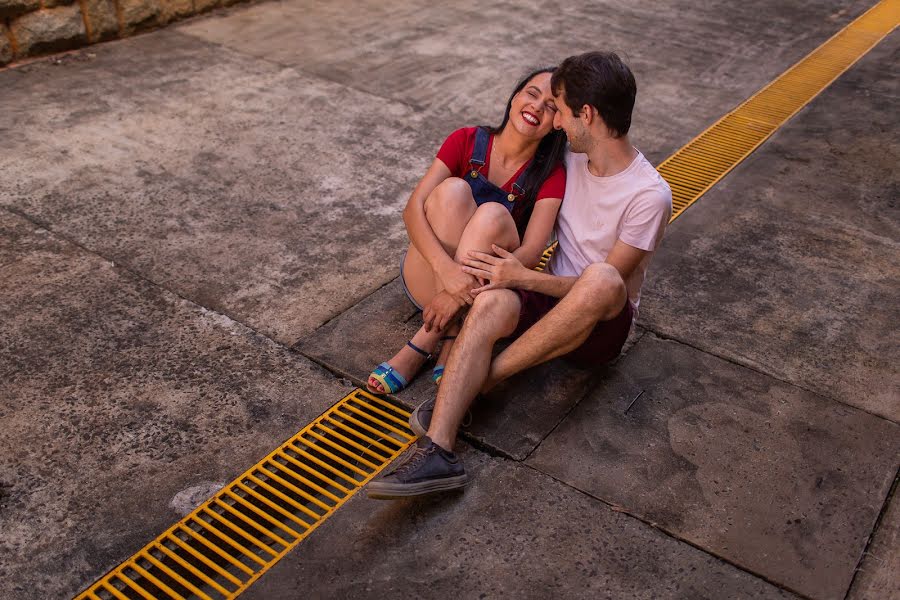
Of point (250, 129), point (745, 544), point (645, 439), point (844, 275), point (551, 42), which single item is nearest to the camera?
point (745, 544)

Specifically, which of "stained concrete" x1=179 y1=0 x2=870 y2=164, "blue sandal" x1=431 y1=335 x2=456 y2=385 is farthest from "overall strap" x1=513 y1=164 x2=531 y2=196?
"stained concrete" x1=179 y1=0 x2=870 y2=164

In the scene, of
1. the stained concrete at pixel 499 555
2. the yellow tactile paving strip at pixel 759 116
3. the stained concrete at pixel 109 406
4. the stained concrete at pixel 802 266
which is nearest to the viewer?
the stained concrete at pixel 499 555

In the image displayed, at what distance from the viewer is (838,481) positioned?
2.79 metres

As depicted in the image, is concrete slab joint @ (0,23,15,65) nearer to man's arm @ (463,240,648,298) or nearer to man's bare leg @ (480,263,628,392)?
man's arm @ (463,240,648,298)

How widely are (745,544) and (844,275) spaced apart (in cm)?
191

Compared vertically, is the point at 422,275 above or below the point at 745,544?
above

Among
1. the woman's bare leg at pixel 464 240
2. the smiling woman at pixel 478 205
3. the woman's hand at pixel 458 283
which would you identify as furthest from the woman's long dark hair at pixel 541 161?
the woman's hand at pixel 458 283

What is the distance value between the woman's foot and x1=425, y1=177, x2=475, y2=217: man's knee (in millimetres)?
445

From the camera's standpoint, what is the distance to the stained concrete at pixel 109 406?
2.48 metres

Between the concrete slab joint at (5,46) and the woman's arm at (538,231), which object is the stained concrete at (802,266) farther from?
the concrete slab joint at (5,46)

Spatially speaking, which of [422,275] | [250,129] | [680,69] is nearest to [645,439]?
[422,275]

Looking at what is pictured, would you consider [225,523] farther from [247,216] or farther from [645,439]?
[247,216]

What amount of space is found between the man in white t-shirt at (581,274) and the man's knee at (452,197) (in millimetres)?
236

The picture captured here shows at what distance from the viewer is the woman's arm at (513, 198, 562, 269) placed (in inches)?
121
